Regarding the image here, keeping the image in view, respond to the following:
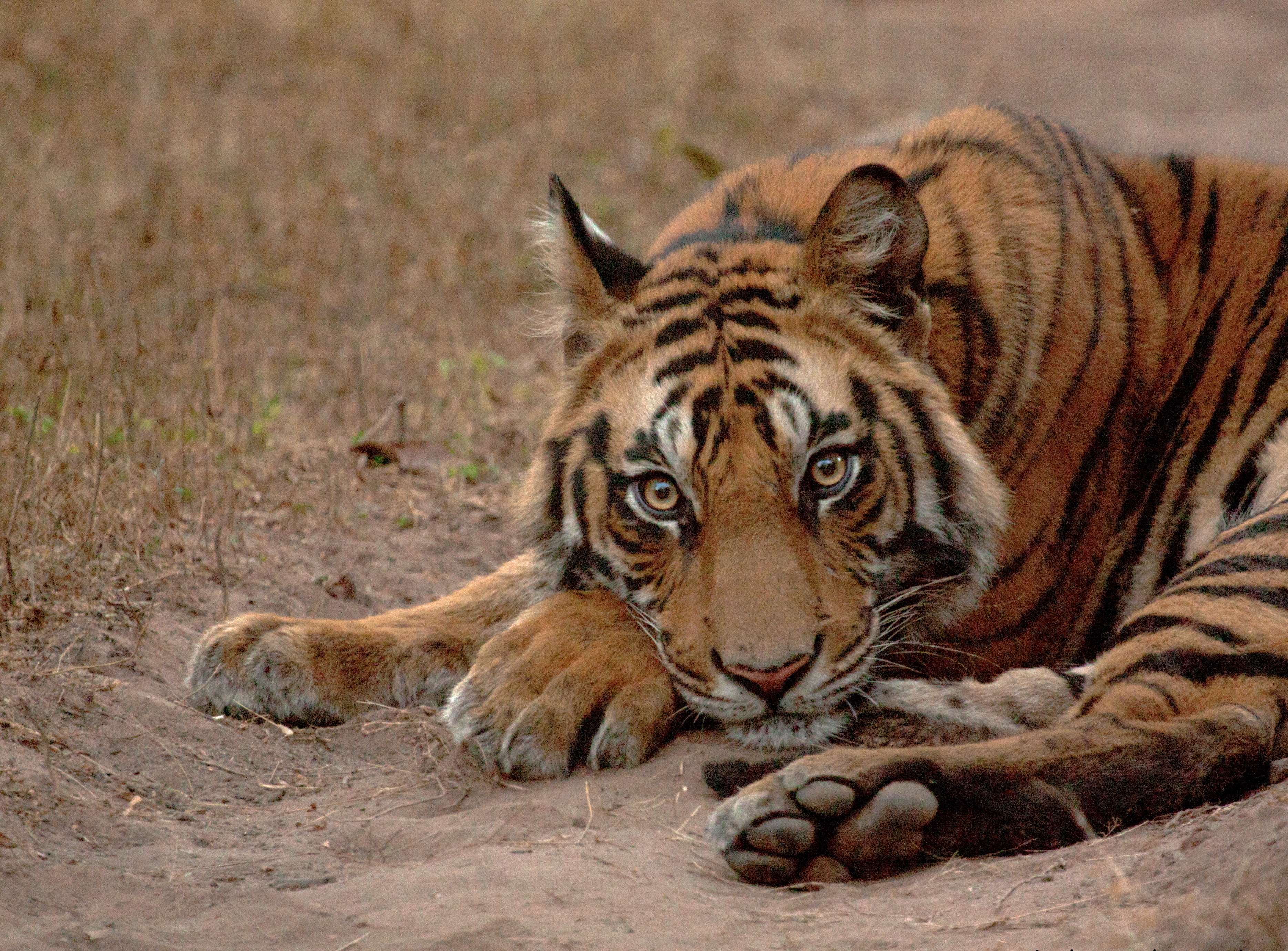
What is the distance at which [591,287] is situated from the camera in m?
3.12

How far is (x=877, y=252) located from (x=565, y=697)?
1125 millimetres

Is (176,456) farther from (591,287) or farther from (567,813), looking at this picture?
(567,813)

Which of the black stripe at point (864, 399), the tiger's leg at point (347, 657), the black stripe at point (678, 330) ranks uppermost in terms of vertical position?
the black stripe at point (678, 330)

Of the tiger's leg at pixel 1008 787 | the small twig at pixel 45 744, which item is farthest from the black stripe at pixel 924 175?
the small twig at pixel 45 744

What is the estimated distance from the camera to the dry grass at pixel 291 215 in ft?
12.6

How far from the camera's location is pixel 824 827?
89.0 inches

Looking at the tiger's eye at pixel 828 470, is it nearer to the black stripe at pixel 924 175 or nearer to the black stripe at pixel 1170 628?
the black stripe at pixel 1170 628

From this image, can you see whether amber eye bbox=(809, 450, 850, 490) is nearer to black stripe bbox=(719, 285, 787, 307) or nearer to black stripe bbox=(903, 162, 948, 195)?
black stripe bbox=(719, 285, 787, 307)

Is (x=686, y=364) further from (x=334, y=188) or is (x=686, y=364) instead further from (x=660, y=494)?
(x=334, y=188)

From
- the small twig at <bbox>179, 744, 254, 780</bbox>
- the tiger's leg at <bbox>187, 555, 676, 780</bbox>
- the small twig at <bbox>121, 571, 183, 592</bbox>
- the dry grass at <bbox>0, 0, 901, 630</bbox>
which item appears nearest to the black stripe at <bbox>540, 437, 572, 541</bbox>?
the tiger's leg at <bbox>187, 555, 676, 780</bbox>

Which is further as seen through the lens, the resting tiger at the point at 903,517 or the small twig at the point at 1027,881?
the resting tiger at the point at 903,517

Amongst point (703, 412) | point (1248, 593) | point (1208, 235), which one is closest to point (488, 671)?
point (703, 412)

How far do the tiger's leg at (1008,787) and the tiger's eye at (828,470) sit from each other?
25.6 inches

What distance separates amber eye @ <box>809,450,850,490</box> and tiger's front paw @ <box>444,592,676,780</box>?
0.49 meters
